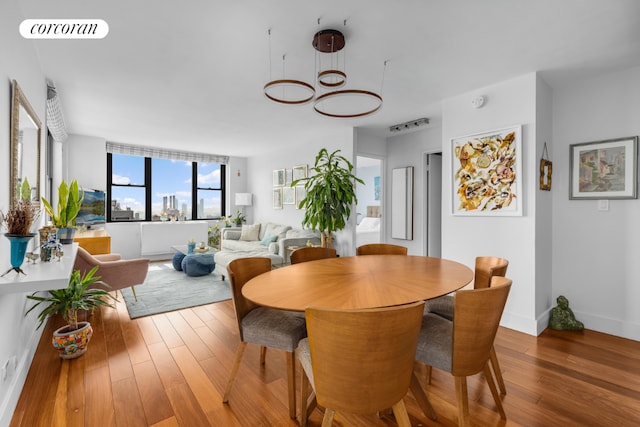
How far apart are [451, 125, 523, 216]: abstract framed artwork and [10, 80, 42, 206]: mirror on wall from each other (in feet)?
12.6

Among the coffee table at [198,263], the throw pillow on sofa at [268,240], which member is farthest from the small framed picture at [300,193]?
the coffee table at [198,263]

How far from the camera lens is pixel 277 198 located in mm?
6773

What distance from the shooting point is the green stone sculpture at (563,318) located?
9.94ft

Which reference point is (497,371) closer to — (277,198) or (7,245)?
(7,245)

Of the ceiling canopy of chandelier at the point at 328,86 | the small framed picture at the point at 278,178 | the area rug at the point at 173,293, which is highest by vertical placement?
the ceiling canopy of chandelier at the point at 328,86

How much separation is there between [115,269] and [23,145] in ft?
4.80

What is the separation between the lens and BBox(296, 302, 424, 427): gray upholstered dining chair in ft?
3.67

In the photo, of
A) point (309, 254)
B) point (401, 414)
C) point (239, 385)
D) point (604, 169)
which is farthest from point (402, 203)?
point (401, 414)

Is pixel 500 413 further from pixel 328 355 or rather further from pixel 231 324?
pixel 231 324

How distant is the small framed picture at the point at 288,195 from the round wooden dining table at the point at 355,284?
388 centimetres

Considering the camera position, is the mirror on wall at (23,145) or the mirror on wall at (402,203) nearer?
the mirror on wall at (23,145)

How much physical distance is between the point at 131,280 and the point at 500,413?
355cm

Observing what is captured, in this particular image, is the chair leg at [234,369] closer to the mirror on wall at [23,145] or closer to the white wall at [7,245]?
the white wall at [7,245]

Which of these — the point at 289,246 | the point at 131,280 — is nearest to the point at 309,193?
the point at 289,246
